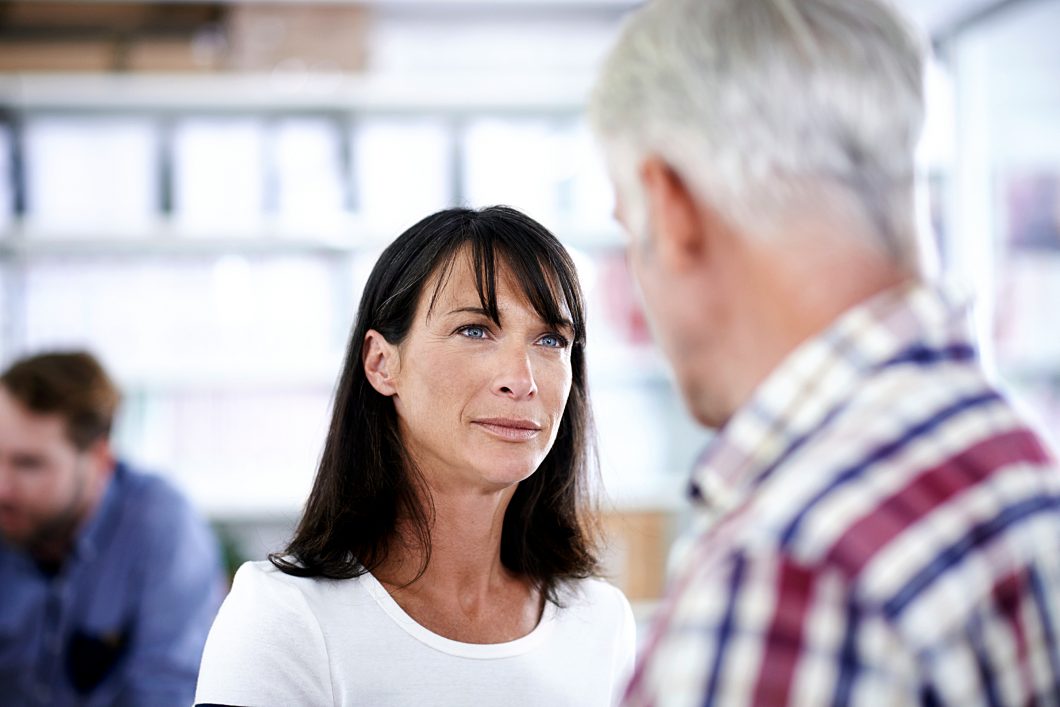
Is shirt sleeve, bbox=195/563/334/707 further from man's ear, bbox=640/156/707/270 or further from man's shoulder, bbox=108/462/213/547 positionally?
man's shoulder, bbox=108/462/213/547

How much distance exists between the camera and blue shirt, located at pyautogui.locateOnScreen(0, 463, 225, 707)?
222 cm

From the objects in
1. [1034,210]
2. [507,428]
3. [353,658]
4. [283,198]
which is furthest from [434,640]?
[1034,210]

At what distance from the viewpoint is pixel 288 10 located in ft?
11.2

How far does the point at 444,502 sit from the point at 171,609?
47.1 inches

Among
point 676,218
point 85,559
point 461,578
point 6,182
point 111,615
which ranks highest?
point 6,182

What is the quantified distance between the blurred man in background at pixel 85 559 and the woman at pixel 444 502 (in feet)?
3.53

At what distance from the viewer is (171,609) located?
2.29 meters

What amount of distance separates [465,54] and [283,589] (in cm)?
298

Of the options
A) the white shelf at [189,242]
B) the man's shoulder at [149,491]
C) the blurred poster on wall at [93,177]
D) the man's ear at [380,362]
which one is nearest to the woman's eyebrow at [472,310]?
the man's ear at [380,362]

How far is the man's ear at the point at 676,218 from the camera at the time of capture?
2.28ft

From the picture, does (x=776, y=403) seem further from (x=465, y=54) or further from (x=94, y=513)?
(x=465, y=54)

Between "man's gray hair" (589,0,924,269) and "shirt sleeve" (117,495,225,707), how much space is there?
1.85 metres

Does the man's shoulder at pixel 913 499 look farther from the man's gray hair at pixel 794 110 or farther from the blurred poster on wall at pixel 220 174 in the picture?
the blurred poster on wall at pixel 220 174

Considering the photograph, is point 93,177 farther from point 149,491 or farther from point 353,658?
point 353,658
